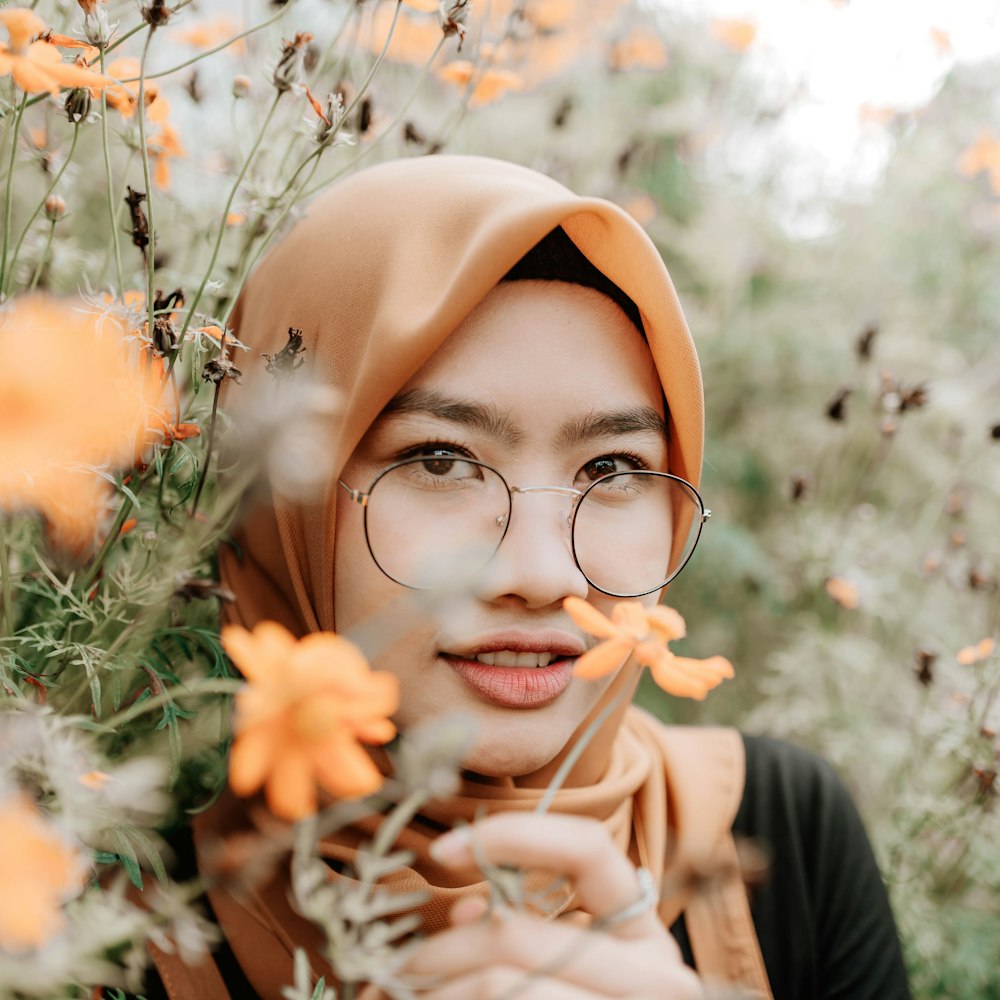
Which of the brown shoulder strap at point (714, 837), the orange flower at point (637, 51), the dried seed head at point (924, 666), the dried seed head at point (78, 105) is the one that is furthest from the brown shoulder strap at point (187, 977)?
the orange flower at point (637, 51)

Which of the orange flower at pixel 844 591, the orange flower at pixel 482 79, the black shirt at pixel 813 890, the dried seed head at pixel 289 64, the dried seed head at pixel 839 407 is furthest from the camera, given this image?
the orange flower at pixel 844 591

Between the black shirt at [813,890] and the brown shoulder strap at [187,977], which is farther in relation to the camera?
the black shirt at [813,890]

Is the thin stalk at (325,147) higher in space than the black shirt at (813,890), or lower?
higher

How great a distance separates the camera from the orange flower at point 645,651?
600 millimetres

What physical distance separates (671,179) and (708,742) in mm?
1460

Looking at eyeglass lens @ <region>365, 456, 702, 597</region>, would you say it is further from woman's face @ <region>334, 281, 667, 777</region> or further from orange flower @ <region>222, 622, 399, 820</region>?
orange flower @ <region>222, 622, 399, 820</region>

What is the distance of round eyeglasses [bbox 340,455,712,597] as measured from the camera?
97 centimetres

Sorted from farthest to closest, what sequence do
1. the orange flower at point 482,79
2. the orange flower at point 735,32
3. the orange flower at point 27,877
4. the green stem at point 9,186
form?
the orange flower at point 735,32 < the orange flower at point 482,79 < the green stem at point 9,186 < the orange flower at point 27,877

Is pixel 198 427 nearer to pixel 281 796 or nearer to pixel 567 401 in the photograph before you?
pixel 567 401

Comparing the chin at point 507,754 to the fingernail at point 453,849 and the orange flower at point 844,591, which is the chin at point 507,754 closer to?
the fingernail at point 453,849

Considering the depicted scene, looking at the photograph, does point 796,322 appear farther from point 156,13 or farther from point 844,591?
point 156,13

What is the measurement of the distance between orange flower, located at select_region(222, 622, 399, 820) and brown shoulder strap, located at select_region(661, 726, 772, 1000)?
85 cm

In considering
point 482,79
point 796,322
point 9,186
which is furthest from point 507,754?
point 796,322

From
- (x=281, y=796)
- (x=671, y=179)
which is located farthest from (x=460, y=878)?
(x=671, y=179)
